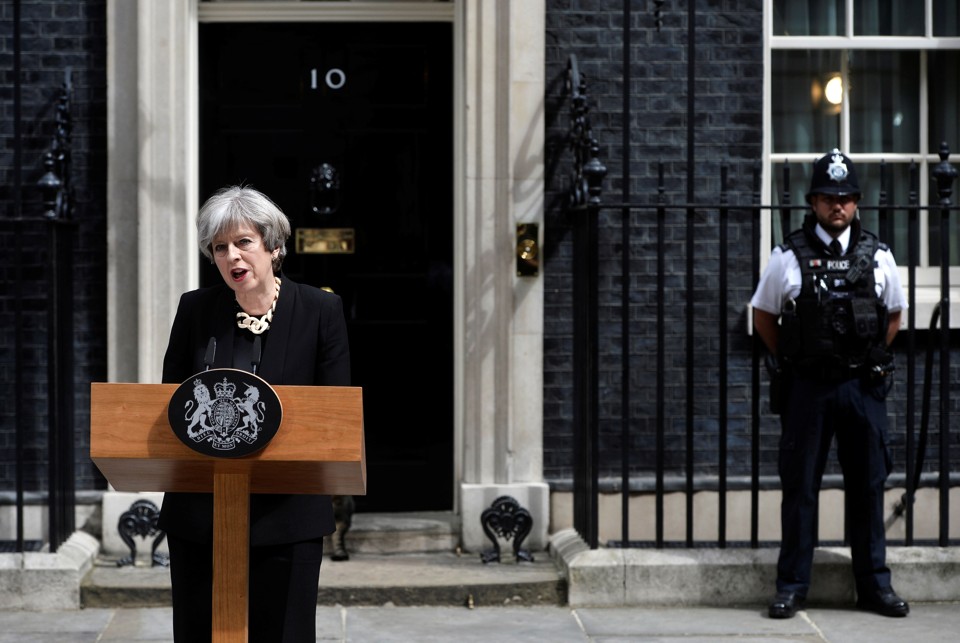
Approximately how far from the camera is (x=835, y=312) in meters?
6.05

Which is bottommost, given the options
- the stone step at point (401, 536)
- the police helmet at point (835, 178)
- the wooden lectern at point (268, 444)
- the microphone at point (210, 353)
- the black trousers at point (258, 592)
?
the stone step at point (401, 536)

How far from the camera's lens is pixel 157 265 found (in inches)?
275

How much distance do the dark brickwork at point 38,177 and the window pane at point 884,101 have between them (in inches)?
149

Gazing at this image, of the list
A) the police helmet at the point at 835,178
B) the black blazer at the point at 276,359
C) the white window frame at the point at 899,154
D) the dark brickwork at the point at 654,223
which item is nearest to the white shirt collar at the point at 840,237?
the police helmet at the point at 835,178

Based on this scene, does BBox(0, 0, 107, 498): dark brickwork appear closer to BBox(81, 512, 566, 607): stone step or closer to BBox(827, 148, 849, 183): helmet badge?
BBox(81, 512, 566, 607): stone step

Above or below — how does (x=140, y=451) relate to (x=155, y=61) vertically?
below

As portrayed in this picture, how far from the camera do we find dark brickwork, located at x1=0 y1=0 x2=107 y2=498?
704 cm

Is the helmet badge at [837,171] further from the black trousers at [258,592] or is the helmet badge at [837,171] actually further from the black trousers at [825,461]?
the black trousers at [258,592]

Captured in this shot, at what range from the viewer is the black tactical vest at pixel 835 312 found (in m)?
6.04

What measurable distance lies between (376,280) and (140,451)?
3.91 meters

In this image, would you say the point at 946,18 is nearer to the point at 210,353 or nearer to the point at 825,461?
the point at 825,461

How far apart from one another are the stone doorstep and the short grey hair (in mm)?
3024

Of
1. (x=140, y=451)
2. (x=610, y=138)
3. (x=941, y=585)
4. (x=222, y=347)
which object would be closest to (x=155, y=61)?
(x=610, y=138)

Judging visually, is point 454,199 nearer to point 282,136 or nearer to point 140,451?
point 282,136
